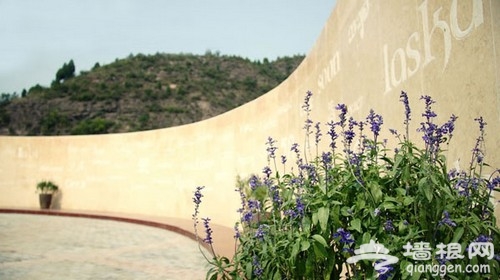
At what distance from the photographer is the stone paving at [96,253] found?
445 centimetres

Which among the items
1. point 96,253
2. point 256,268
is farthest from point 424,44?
point 96,253

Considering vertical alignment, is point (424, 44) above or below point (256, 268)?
above

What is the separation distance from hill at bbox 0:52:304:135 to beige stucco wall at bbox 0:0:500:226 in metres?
17.2

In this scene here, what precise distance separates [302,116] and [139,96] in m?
32.0

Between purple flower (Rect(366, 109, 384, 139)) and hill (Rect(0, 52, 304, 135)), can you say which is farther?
hill (Rect(0, 52, 304, 135))

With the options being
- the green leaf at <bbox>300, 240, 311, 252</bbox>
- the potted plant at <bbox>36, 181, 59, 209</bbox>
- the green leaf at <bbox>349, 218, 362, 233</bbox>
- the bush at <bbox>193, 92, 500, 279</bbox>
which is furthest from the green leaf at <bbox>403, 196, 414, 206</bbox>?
the potted plant at <bbox>36, 181, 59, 209</bbox>

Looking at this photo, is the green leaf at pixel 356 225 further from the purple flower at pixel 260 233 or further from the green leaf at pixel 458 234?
the purple flower at pixel 260 233

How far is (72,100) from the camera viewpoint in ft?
115

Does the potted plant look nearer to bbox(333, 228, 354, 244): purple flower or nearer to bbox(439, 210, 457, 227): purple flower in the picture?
bbox(333, 228, 354, 244): purple flower

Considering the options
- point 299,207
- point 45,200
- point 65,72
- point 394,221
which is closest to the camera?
point 394,221

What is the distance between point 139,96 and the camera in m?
36.0

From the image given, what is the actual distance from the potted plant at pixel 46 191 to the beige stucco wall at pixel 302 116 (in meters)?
0.27

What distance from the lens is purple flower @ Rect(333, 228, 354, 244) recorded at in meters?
1.82

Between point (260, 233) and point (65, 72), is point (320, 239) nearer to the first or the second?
point (260, 233)
